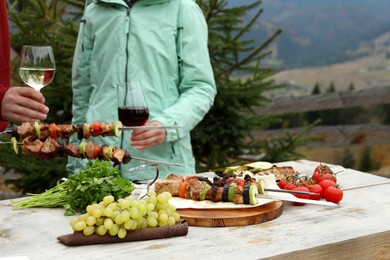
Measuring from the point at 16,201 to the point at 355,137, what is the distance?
6116 mm

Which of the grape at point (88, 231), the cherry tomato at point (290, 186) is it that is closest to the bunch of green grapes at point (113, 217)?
the grape at point (88, 231)

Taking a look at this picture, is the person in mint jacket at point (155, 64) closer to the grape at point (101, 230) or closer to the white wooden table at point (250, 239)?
the white wooden table at point (250, 239)

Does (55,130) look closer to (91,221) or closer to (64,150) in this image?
(64,150)

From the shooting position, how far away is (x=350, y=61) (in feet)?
65.5

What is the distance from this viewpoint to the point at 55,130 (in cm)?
280

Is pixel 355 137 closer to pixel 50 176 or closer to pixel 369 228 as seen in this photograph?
pixel 50 176

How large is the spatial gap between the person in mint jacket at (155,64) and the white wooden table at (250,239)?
96 centimetres

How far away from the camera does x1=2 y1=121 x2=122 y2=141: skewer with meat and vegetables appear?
271 centimetres

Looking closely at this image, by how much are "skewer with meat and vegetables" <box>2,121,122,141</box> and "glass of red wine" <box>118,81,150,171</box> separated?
0.05 meters

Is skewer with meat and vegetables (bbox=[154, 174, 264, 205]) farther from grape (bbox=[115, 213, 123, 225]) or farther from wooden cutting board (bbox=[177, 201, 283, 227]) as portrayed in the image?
grape (bbox=[115, 213, 123, 225])

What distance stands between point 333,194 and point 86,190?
984mm

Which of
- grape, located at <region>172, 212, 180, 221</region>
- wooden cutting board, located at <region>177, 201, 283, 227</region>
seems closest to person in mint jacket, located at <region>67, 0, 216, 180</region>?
wooden cutting board, located at <region>177, 201, 283, 227</region>

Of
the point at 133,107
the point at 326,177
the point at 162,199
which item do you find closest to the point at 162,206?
the point at 162,199

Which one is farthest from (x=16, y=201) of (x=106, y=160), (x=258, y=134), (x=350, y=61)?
(x=350, y=61)
